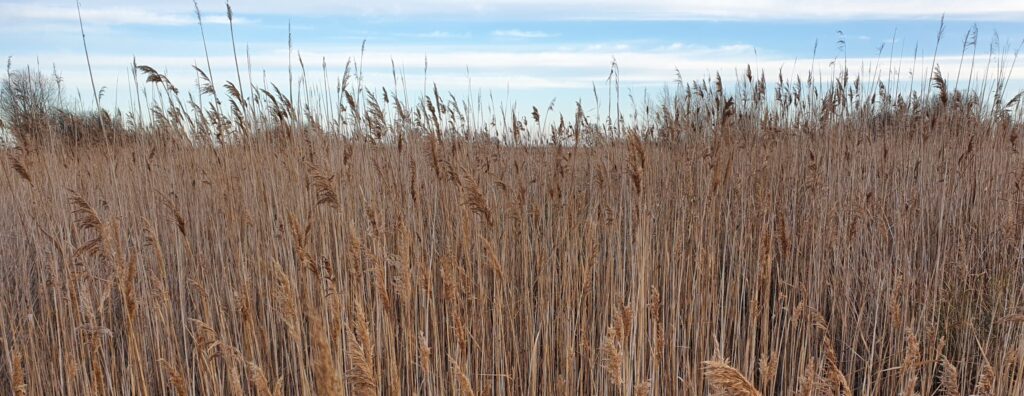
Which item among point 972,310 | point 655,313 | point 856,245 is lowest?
point 972,310

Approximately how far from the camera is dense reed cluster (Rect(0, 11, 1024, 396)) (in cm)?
163

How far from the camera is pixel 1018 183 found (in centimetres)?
295

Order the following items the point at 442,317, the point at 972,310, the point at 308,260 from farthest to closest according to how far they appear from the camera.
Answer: the point at 972,310, the point at 442,317, the point at 308,260

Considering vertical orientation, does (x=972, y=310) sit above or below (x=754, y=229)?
below

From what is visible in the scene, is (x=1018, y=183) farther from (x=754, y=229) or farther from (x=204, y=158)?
(x=204, y=158)

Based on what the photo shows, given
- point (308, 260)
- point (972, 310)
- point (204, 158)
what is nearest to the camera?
point (308, 260)

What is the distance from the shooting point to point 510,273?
8.69ft

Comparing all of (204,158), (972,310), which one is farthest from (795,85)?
(204,158)

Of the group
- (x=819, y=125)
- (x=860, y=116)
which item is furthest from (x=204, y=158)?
(x=860, y=116)

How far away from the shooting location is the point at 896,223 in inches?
125

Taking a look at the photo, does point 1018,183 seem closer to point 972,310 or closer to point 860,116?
point 972,310

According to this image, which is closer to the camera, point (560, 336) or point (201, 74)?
point (560, 336)

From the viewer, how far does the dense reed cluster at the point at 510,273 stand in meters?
1.63

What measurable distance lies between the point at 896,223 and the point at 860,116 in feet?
8.12
